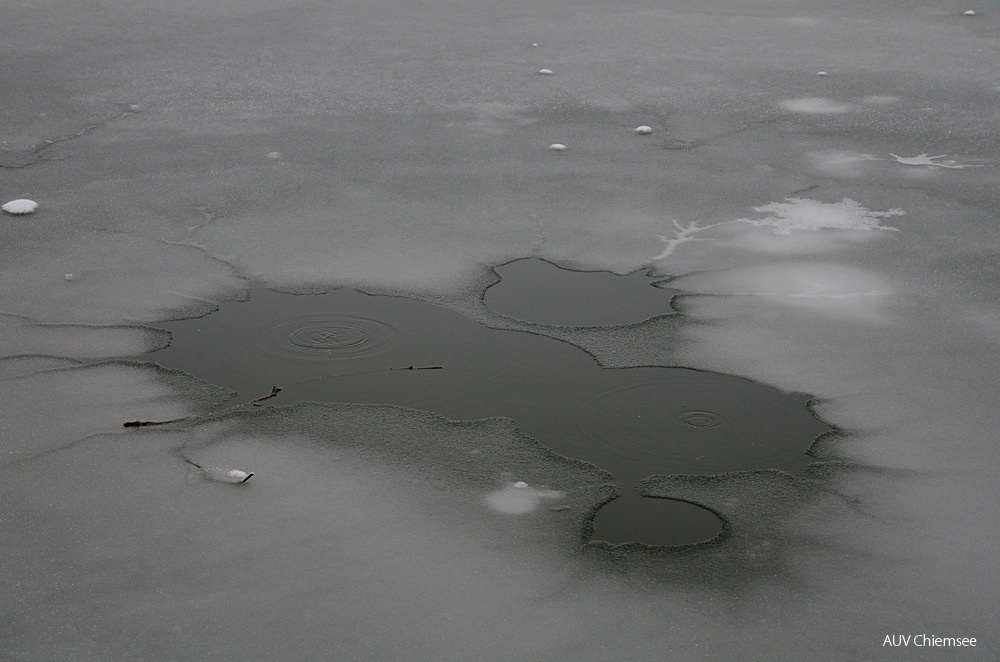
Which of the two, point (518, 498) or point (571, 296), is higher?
point (571, 296)

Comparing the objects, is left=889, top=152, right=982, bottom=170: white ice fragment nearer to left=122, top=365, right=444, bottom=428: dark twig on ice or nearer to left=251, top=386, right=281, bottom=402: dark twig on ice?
left=122, top=365, right=444, bottom=428: dark twig on ice

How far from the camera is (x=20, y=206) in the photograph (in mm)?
5980

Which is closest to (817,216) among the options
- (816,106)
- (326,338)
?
(816,106)

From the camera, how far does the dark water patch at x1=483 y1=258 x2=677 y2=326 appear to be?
4766 millimetres

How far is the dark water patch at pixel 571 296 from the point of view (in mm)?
4766

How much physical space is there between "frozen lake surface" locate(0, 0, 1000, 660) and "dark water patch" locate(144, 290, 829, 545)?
4 centimetres

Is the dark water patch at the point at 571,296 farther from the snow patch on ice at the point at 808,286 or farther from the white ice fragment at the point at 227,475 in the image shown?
A: the white ice fragment at the point at 227,475

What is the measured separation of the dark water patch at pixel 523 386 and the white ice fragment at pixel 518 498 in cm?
21

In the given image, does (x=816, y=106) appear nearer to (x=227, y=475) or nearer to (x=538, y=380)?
(x=538, y=380)

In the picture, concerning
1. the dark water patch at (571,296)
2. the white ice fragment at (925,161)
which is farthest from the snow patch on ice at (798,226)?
the white ice fragment at (925,161)

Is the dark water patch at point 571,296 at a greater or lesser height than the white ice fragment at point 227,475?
greater

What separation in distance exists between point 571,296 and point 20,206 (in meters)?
3.37

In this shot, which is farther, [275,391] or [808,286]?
[808,286]

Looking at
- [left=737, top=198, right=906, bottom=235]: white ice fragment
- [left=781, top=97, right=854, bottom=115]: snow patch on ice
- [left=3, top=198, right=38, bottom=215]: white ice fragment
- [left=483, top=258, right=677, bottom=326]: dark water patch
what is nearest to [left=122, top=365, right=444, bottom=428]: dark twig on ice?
[left=483, top=258, right=677, bottom=326]: dark water patch
